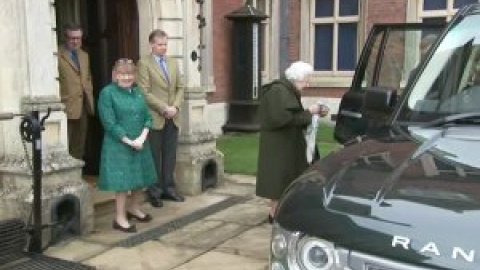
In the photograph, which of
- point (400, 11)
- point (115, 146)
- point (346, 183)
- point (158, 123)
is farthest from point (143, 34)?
point (400, 11)

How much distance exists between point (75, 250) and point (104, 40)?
309cm

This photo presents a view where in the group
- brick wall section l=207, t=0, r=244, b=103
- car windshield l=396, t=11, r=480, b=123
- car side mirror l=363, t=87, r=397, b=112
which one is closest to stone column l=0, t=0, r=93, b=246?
car side mirror l=363, t=87, r=397, b=112

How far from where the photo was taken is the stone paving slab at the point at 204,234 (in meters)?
5.31

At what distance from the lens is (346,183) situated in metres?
2.30

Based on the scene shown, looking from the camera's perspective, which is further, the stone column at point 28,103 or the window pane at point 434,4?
the window pane at point 434,4

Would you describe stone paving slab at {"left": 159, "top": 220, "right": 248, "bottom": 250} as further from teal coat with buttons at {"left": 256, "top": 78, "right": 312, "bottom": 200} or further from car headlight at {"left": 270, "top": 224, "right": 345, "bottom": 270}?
car headlight at {"left": 270, "top": 224, "right": 345, "bottom": 270}

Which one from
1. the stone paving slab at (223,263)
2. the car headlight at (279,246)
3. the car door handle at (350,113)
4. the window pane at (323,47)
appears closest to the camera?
the car headlight at (279,246)

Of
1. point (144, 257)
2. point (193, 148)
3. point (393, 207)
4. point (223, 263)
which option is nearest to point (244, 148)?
point (193, 148)

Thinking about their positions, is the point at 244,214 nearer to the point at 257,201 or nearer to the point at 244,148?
the point at 257,201

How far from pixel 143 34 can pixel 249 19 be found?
523 centimetres

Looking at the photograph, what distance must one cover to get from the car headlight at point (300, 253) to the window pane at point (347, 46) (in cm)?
1180

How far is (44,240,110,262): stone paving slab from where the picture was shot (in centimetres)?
498

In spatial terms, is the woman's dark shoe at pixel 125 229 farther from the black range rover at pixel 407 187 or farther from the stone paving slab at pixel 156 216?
the black range rover at pixel 407 187

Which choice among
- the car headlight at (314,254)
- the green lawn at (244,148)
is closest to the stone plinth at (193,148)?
the green lawn at (244,148)
